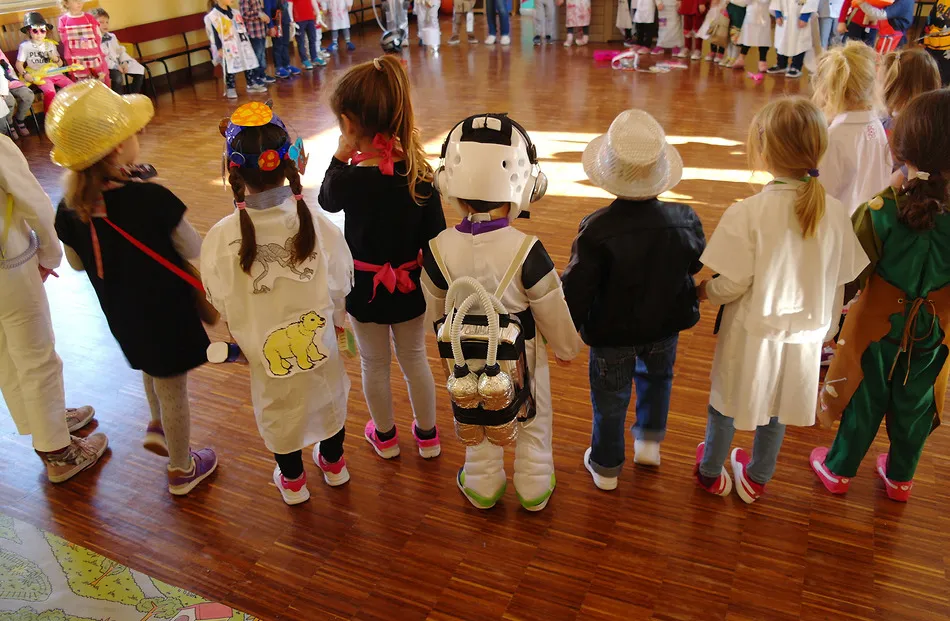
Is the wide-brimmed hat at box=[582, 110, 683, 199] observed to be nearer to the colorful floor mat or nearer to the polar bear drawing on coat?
the polar bear drawing on coat

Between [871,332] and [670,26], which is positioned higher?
[670,26]

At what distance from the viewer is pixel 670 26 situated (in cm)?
819

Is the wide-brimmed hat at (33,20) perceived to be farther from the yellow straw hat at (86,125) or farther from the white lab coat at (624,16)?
the white lab coat at (624,16)

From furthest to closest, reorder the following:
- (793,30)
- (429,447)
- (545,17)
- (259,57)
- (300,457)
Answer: (545,17), (259,57), (793,30), (429,447), (300,457)

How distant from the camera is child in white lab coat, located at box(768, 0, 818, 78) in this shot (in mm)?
6910

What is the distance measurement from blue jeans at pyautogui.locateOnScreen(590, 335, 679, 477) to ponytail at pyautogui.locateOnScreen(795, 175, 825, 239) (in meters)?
0.48

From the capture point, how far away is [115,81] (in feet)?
23.2

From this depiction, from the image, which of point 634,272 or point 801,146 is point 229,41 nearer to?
point 634,272

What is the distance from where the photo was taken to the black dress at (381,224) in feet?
6.79

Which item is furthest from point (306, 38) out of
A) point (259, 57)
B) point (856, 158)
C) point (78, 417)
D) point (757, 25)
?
point (856, 158)

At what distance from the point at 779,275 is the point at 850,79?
3.24ft

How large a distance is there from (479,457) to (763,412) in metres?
0.79

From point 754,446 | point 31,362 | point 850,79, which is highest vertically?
point 850,79

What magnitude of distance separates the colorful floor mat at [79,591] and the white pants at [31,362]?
361 millimetres
